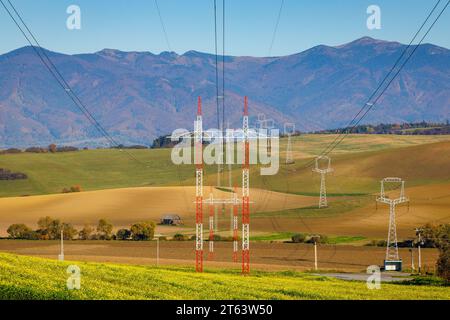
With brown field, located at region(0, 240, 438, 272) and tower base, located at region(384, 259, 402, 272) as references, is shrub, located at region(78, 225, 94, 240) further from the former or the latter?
tower base, located at region(384, 259, 402, 272)

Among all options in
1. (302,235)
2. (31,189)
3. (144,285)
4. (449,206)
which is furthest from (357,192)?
(144,285)

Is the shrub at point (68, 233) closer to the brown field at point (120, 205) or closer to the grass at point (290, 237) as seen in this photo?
the brown field at point (120, 205)

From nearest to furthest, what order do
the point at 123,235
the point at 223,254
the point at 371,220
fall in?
1. the point at 223,254
2. the point at 123,235
3. the point at 371,220

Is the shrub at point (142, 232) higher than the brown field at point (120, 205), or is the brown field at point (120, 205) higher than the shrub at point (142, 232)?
the brown field at point (120, 205)

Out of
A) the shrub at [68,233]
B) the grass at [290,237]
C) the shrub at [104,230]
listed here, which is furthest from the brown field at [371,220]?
the shrub at [68,233]

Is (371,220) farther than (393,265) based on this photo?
Yes

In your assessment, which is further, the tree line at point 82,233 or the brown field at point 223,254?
the tree line at point 82,233

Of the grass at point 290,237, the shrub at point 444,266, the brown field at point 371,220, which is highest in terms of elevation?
the brown field at point 371,220

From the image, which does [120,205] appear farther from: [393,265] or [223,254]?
[393,265]

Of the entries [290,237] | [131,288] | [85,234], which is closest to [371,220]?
[290,237]
